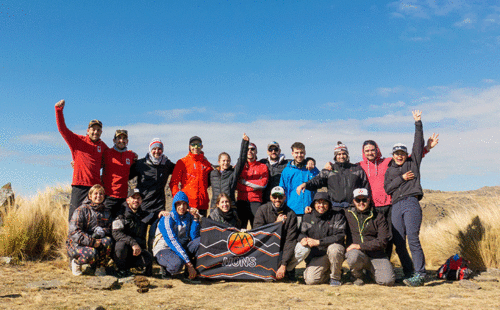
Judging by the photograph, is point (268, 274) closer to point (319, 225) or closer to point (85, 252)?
point (319, 225)

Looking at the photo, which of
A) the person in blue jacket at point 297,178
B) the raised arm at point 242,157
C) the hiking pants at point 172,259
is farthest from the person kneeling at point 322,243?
the hiking pants at point 172,259

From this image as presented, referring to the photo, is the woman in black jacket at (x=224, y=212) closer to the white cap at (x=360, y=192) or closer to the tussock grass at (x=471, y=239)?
the white cap at (x=360, y=192)

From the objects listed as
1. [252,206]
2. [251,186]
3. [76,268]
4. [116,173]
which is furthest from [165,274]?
[251,186]

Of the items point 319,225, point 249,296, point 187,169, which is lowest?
point 249,296

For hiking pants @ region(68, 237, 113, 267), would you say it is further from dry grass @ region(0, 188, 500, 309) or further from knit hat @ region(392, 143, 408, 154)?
knit hat @ region(392, 143, 408, 154)

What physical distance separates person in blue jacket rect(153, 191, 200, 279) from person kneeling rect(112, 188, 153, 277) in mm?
303

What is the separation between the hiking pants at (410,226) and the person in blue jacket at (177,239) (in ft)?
11.4

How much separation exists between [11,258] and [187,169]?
4.01 metres

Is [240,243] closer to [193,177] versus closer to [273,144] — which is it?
[193,177]

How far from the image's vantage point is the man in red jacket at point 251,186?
25.2ft

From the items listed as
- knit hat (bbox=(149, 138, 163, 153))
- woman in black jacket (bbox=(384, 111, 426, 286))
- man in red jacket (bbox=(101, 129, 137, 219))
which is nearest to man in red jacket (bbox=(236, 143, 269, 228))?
knit hat (bbox=(149, 138, 163, 153))

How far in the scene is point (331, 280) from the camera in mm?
6559

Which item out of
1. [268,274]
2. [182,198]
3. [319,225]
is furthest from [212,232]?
[319,225]

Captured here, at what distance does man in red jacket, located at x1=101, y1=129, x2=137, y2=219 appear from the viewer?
295 inches
